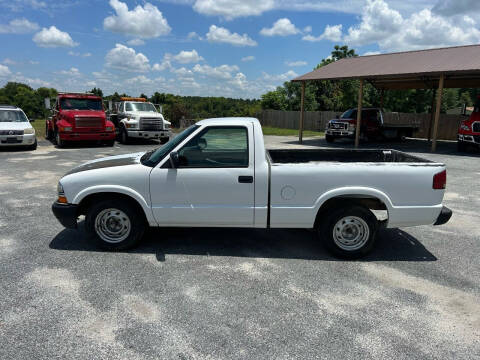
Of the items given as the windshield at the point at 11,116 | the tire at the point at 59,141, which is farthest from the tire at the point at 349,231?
the windshield at the point at 11,116

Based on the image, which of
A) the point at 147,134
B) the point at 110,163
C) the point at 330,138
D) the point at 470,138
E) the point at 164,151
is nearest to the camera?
the point at 164,151

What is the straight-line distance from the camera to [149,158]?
196 inches

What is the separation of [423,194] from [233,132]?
2.44 metres

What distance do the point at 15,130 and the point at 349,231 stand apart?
14710mm

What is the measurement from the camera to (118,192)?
15.4ft

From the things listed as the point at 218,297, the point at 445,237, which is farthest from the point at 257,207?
the point at 445,237

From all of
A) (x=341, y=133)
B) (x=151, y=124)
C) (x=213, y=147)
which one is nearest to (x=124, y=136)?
(x=151, y=124)

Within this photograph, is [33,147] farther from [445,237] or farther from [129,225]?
[445,237]

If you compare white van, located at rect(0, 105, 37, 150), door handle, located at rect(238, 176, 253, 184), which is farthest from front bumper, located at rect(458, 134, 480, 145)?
white van, located at rect(0, 105, 37, 150)

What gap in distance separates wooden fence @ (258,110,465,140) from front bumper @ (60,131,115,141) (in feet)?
59.1

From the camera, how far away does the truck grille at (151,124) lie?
18.3 meters

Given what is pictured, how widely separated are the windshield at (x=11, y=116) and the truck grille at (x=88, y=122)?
2157 millimetres

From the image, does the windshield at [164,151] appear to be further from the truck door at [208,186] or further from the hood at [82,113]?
the hood at [82,113]

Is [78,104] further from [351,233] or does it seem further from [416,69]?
[351,233]
